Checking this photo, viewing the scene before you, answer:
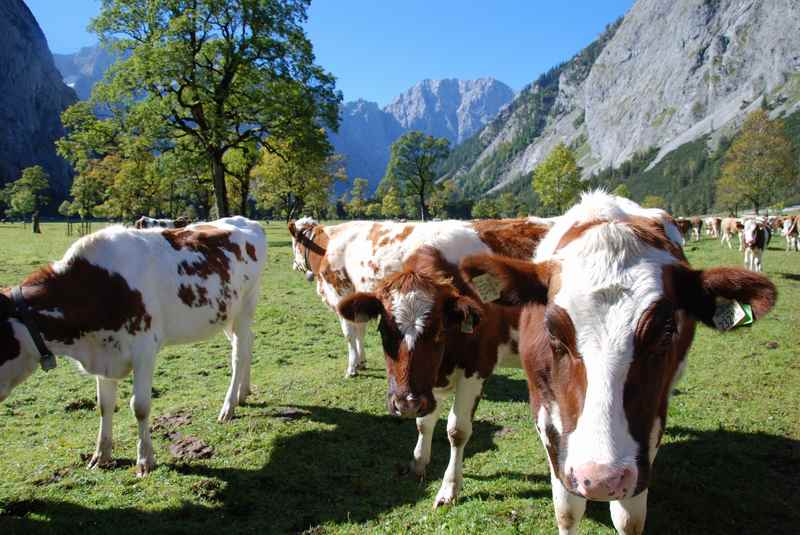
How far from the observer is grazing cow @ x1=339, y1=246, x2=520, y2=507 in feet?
14.5

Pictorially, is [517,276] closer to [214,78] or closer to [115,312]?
[115,312]

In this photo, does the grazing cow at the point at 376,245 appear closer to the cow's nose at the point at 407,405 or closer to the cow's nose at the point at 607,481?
the cow's nose at the point at 407,405

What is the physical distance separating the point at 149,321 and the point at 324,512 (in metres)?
3.12

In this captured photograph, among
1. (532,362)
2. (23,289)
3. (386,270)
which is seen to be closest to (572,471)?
(532,362)

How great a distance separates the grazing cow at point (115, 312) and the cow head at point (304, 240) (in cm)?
401

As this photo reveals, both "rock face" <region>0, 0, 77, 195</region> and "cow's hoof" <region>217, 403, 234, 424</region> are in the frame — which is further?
"rock face" <region>0, 0, 77, 195</region>

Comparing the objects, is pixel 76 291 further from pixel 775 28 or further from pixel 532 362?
pixel 775 28

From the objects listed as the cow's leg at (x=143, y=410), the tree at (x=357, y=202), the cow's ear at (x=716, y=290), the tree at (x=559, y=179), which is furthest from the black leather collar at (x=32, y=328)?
the tree at (x=357, y=202)

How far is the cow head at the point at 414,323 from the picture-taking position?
14.4 ft

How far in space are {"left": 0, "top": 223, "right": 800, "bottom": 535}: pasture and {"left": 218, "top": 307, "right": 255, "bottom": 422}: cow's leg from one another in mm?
213

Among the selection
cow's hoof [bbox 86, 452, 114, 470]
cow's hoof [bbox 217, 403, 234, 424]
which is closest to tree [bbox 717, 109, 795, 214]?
cow's hoof [bbox 217, 403, 234, 424]

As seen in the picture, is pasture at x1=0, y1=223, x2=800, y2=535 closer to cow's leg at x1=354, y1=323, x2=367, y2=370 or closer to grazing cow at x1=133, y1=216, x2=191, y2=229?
cow's leg at x1=354, y1=323, x2=367, y2=370

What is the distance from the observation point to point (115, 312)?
5641 mm

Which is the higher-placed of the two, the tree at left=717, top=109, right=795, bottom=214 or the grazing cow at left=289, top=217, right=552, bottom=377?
the tree at left=717, top=109, right=795, bottom=214
